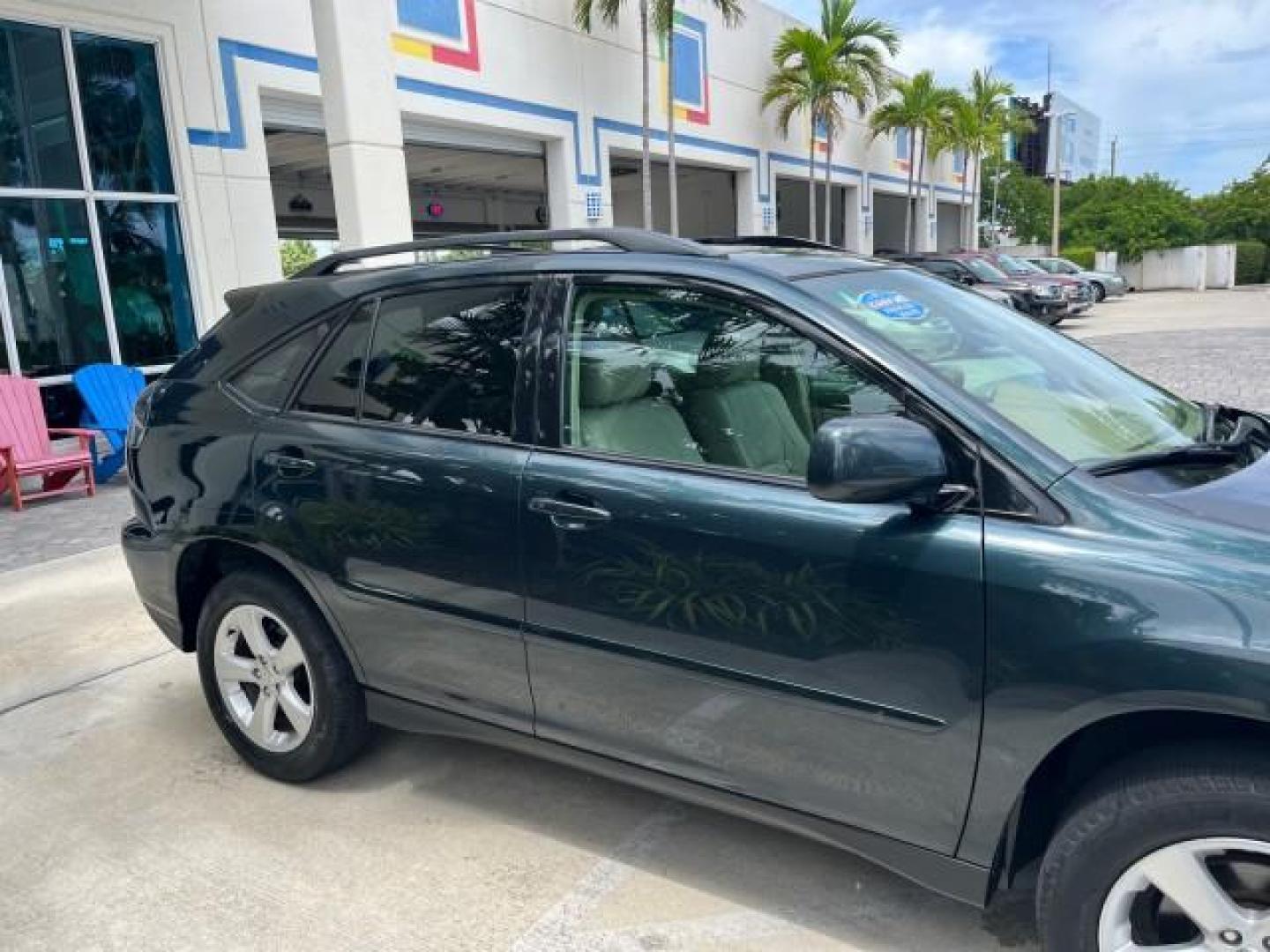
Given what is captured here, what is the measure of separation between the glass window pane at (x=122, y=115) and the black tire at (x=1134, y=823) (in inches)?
415

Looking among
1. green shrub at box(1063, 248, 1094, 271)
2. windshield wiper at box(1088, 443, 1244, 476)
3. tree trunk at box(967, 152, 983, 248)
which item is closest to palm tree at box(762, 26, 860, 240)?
tree trunk at box(967, 152, 983, 248)

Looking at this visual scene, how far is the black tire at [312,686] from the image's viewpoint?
311 centimetres

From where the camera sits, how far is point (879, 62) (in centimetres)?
2186

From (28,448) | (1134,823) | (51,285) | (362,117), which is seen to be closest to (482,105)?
(362,117)

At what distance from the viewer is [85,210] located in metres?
9.62

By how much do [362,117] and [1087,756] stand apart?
1032 centimetres

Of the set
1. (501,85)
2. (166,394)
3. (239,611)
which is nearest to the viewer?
(239,611)

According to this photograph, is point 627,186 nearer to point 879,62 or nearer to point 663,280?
point 879,62

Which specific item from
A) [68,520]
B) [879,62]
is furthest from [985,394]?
[879,62]

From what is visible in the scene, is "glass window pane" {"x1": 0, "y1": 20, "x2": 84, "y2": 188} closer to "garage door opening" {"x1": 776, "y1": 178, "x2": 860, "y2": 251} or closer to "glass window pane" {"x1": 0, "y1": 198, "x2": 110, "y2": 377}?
"glass window pane" {"x1": 0, "y1": 198, "x2": 110, "y2": 377}

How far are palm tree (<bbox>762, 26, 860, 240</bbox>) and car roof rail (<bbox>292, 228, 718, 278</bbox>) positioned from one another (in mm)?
19368

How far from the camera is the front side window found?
2.46 meters

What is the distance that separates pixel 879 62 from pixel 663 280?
2191 centimetres

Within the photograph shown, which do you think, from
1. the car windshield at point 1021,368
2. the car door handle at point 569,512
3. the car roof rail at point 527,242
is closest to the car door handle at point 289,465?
the car roof rail at point 527,242
